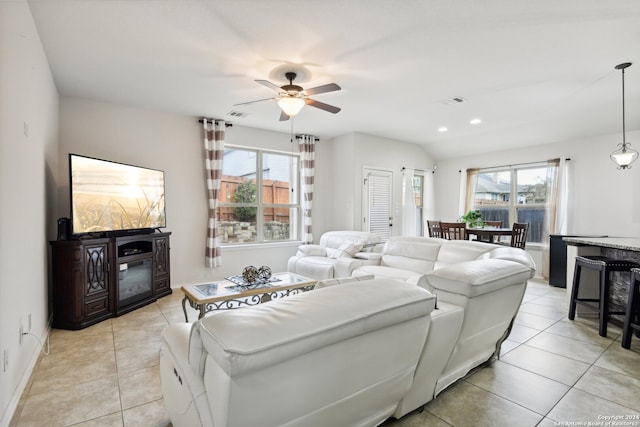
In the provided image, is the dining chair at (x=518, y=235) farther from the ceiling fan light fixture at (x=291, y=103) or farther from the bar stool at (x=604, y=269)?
the ceiling fan light fixture at (x=291, y=103)

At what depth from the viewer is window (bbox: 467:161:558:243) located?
582 centimetres

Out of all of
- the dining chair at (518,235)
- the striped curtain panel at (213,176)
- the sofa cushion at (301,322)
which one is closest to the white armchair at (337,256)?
the striped curtain panel at (213,176)

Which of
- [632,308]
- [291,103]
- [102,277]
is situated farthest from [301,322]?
[102,277]

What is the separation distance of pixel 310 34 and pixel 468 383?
2.84 meters

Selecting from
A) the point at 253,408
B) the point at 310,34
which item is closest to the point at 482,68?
Result: the point at 310,34

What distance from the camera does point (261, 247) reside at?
218 inches

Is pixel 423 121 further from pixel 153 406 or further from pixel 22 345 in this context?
pixel 22 345

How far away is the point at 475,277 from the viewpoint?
1704 millimetres

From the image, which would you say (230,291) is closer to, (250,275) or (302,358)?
(250,275)

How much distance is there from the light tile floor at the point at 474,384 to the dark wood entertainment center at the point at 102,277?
9.4 inches

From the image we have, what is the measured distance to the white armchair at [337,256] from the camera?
4312 mm

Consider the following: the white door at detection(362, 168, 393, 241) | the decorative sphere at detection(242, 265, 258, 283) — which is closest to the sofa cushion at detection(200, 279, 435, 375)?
the decorative sphere at detection(242, 265, 258, 283)

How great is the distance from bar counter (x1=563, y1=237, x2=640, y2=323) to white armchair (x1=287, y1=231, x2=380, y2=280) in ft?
7.39

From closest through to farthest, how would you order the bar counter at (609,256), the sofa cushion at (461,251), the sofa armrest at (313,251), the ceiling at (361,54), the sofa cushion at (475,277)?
the sofa cushion at (475,277) < the ceiling at (361,54) < the bar counter at (609,256) < the sofa cushion at (461,251) < the sofa armrest at (313,251)
